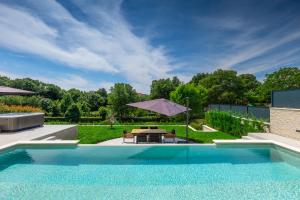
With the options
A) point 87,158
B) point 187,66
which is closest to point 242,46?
point 187,66

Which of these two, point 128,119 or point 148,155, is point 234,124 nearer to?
point 148,155

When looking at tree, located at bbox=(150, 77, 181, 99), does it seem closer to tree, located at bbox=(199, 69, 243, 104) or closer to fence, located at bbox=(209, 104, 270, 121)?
tree, located at bbox=(199, 69, 243, 104)

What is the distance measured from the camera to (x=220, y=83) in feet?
152

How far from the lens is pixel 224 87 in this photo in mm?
45719

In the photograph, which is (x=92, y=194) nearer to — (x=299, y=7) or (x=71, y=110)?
(x=299, y=7)

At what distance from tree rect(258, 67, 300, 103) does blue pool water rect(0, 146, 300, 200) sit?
137 ft

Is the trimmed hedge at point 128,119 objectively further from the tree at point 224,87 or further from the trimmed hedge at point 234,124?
the tree at point 224,87

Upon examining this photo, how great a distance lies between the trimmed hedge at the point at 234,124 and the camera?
570 inches

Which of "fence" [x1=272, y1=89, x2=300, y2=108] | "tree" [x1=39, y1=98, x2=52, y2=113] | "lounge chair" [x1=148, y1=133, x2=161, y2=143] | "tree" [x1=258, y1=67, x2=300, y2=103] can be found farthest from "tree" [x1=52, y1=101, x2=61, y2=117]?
"tree" [x1=258, y1=67, x2=300, y2=103]

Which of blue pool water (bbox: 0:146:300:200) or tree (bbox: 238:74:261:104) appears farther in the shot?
tree (bbox: 238:74:261:104)

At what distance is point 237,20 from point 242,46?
5.92 m

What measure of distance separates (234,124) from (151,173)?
9560 mm

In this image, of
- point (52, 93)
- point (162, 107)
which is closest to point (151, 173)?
point (162, 107)

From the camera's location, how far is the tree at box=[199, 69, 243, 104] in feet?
148
